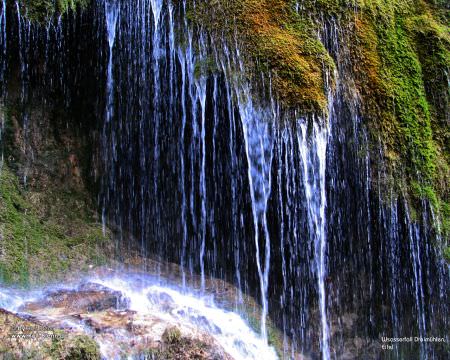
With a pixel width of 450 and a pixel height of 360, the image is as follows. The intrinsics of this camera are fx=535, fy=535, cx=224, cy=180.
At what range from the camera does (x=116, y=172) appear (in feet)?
26.3

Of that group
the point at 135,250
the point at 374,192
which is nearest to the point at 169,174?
the point at 135,250

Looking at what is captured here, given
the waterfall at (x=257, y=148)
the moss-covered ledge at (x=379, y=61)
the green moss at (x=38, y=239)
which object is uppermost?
the moss-covered ledge at (x=379, y=61)

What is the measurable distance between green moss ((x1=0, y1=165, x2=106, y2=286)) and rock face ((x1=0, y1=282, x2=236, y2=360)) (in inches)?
18.9

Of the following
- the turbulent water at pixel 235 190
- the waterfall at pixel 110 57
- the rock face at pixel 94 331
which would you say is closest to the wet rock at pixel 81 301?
the rock face at pixel 94 331

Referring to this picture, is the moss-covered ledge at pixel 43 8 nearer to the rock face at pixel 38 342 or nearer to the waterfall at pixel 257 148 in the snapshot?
the waterfall at pixel 257 148

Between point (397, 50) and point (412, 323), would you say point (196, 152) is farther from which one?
point (412, 323)

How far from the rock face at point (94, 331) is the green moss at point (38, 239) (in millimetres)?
480

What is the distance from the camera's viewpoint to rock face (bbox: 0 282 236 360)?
418 cm

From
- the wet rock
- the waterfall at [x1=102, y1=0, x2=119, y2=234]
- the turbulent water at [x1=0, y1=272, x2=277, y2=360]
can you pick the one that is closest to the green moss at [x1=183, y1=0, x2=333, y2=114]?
the waterfall at [x1=102, y1=0, x2=119, y2=234]

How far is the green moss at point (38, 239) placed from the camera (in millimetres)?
6406

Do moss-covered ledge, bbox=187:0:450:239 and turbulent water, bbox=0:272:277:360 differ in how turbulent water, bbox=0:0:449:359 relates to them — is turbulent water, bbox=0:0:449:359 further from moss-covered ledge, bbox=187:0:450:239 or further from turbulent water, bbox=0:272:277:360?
turbulent water, bbox=0:272:277:360

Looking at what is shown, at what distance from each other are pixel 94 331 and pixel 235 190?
132 inches

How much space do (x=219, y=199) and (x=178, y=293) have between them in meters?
1.58

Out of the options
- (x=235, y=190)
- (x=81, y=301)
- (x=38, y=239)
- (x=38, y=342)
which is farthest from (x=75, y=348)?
(x=235, y=190)
